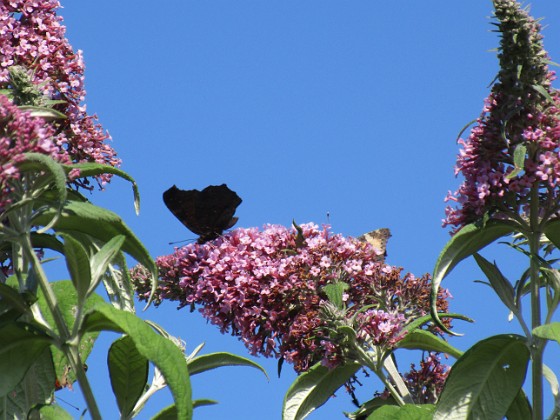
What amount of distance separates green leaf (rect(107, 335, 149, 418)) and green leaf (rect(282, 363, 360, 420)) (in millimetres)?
1264

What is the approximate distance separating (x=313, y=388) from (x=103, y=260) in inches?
87.3

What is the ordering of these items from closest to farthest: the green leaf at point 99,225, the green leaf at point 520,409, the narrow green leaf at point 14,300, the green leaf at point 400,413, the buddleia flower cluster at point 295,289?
1. the narrow green leaf at point 14,300
2. the green leaf at point 99,225
3. the green leaf at point 400,413
4. the green leaf at point 520,409
5. the buddleia flower cluster at point 295,289

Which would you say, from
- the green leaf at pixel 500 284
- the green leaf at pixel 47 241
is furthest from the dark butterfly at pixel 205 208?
the green leaf at pixel 500 284

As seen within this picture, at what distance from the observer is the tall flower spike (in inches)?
194

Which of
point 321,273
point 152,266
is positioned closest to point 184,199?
point 321,273

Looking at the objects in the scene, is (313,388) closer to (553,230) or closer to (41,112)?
(553,230)

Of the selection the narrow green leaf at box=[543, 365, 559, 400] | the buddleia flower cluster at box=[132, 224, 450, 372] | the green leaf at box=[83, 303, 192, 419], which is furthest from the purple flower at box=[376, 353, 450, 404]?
the green leaf at box=[83, 303, 192, 419]

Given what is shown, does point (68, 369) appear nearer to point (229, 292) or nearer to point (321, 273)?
point (229, 292)

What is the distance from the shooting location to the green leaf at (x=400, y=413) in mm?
4535

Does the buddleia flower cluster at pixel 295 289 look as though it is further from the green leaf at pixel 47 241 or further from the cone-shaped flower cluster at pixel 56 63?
the green leaf at pixel 47 241

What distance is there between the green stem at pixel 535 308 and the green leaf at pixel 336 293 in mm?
1200

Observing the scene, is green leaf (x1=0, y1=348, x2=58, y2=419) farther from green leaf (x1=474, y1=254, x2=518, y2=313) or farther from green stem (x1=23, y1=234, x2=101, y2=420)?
green leaf (x1=474, y1=254, x2=518, y2=313)

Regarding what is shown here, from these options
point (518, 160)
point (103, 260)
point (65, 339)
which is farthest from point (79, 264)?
point (518, 160)

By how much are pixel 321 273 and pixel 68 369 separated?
177 cm
